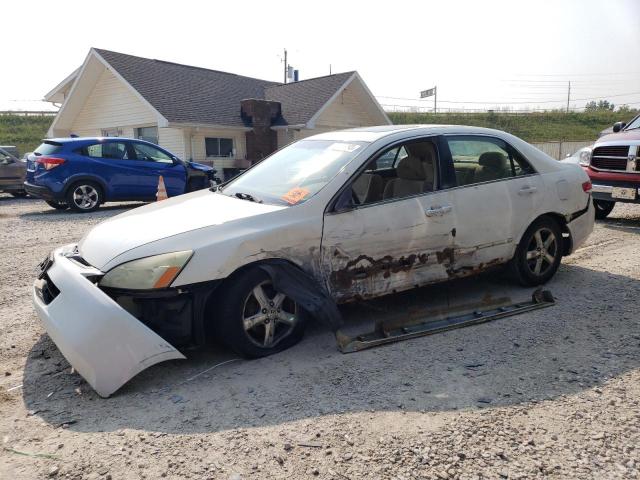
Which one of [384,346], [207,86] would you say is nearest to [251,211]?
[384,346]

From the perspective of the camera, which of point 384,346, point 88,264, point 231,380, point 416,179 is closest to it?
point 231,380

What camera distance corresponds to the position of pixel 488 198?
15.2ft

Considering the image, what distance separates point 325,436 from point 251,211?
5.65 feet

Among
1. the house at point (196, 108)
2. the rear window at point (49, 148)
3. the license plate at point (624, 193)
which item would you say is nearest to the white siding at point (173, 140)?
the house at point (196, 108)

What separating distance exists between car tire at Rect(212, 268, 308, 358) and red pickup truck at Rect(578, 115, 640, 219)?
22.9ft

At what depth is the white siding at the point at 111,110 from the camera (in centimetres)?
2017

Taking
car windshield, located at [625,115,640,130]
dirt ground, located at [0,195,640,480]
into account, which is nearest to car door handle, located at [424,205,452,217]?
dirt ground, located at [0,195,640,480]

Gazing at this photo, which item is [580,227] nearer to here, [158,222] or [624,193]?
[624,193]

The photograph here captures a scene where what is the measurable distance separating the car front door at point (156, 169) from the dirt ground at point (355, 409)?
25.3 ft

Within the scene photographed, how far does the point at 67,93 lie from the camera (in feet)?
73.6

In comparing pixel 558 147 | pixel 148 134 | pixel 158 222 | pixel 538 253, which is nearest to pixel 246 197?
pixel 158 222

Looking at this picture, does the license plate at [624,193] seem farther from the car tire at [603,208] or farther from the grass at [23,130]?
the grass at [23,130]

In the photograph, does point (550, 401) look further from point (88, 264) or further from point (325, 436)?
point (88, 264)

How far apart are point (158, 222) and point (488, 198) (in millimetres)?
2898
